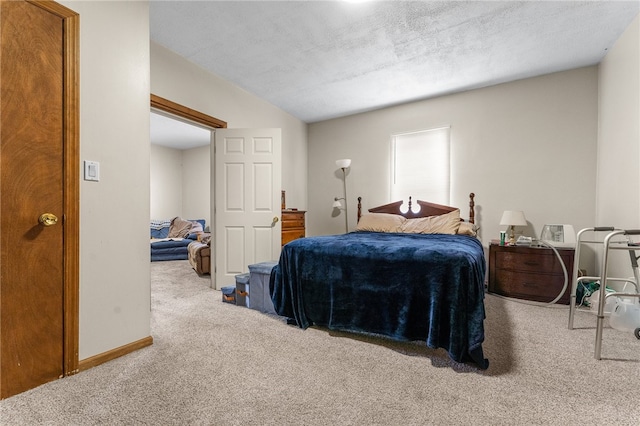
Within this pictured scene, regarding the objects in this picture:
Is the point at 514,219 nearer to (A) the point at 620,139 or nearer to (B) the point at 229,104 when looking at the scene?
(A) the point at 620,139

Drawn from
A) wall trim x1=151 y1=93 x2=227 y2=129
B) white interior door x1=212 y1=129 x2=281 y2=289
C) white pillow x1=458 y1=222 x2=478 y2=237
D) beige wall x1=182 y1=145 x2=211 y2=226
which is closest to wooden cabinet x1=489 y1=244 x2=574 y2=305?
white pillow x1=458 y1=222 x2=478 y2=237

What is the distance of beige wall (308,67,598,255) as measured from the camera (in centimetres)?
342

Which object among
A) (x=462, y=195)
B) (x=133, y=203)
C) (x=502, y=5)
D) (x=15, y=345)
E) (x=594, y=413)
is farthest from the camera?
(x=462, y=195)

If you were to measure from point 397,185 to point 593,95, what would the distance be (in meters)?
2.43

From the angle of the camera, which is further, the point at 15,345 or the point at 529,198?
the point at 529,198

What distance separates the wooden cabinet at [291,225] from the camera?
4.22m

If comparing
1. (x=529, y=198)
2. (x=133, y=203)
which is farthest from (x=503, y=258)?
(x=133, y=203)

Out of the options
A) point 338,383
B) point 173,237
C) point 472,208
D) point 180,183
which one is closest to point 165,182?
point 180,183

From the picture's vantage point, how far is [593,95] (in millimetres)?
3342

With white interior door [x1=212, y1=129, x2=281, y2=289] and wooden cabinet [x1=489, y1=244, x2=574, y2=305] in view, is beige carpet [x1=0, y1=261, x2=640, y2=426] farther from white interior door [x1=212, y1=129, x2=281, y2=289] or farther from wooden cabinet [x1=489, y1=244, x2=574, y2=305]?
white interior door [x1=212, y1=129, x2=281, y2=289]

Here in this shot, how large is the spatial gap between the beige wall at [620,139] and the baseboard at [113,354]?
3903 millimetres

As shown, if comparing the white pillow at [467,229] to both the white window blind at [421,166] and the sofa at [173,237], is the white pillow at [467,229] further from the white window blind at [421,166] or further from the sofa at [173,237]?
the sofa at [173,237]

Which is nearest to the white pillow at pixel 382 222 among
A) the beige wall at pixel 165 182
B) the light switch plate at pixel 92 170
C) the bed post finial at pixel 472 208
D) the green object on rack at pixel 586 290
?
the bed post finial at pixel 472 208

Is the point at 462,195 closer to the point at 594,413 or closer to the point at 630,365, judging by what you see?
the point at 630,365
